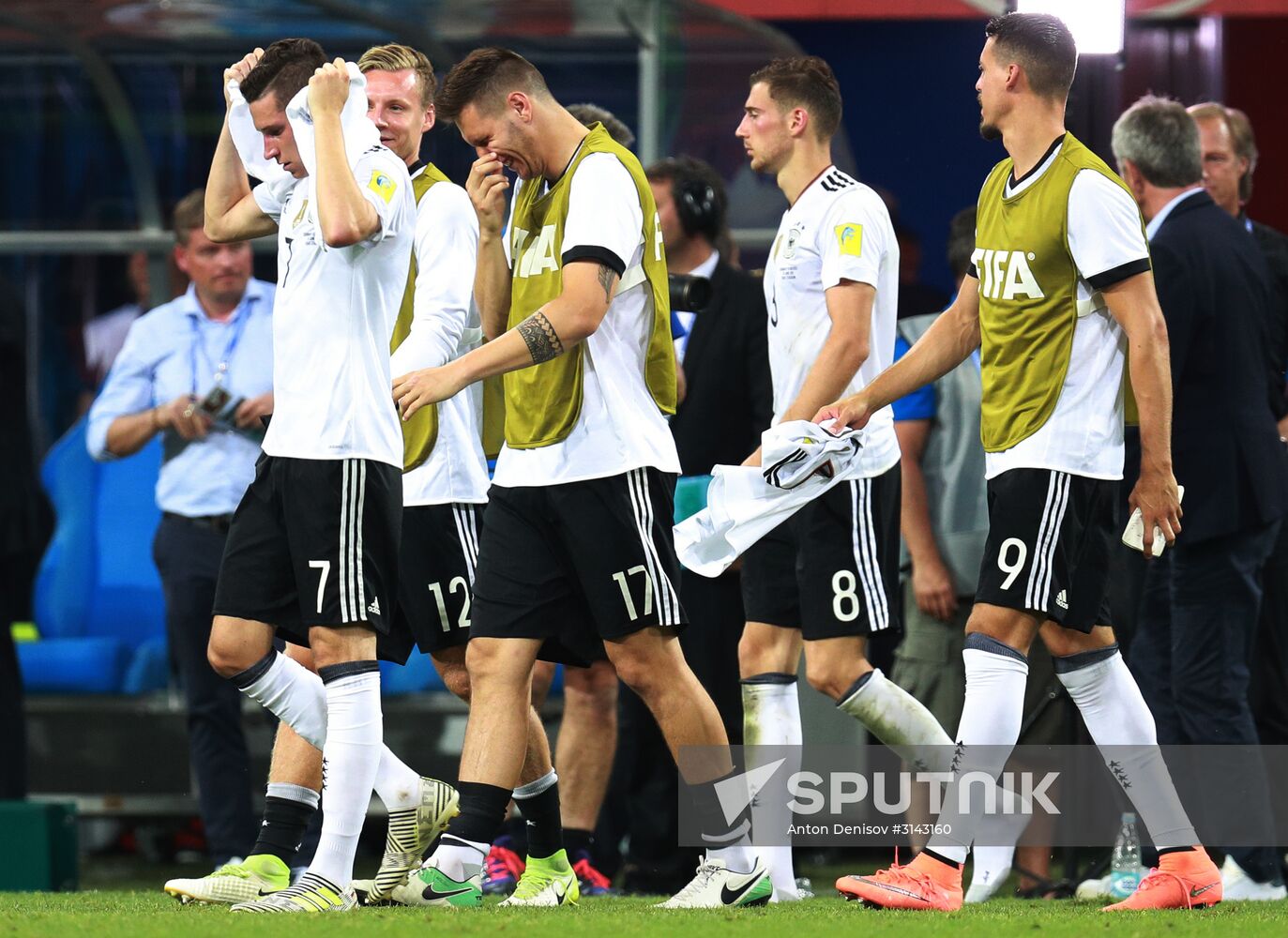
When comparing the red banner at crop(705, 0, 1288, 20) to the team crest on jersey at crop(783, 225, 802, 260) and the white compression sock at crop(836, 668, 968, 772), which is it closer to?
the team crest on jersey at crop(783, 225, 802, 260)

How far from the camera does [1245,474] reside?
5.98m

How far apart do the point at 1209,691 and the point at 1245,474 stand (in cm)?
63

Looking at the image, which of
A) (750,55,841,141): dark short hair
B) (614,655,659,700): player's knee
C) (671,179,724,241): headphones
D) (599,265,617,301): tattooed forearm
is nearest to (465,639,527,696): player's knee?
(614,655,659,700): player's knee

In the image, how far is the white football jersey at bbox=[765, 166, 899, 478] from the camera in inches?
217

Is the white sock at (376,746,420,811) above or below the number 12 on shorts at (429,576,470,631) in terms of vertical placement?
below

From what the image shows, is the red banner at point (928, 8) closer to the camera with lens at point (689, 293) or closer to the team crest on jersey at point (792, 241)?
the camera with lens at point (689, 293)

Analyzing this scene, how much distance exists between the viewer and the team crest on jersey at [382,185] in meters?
4.84

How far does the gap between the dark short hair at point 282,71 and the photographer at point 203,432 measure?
6.78 feet

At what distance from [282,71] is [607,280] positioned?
965 millimetres

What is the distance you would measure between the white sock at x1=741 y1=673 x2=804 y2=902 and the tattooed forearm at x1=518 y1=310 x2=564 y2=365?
51.8 inches

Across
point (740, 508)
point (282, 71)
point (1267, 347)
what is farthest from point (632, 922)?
point (1267, 347)

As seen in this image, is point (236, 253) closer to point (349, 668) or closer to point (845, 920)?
point (349, 668)

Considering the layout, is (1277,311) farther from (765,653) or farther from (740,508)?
(740,508)

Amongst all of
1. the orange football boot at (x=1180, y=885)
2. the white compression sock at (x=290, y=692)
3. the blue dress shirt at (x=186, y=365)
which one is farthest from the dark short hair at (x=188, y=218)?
the orange football boot at (x=1180, y=885)
